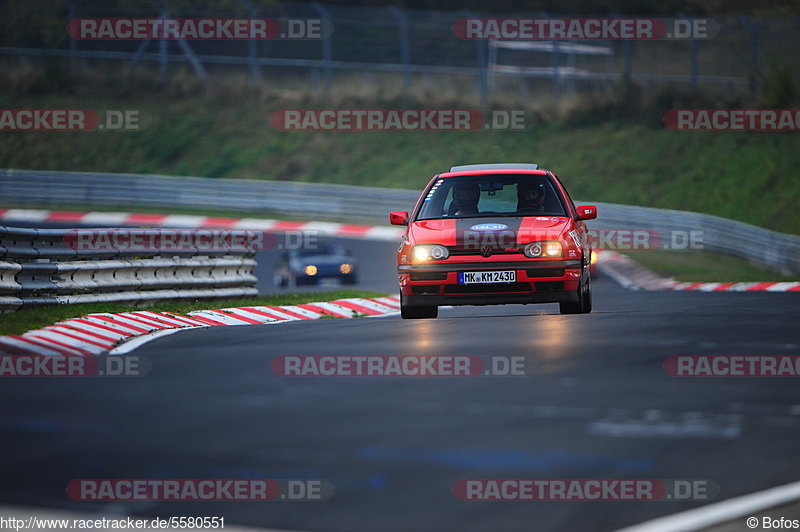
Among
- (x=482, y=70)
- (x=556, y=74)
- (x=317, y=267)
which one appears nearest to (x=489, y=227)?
(x=317, y=267)

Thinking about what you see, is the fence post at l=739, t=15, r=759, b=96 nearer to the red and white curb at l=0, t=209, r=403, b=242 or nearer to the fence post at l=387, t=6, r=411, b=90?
the fence post at l=387, t=6, r=411, b=90

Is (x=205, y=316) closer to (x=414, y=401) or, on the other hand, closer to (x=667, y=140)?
(x=414, y=401)

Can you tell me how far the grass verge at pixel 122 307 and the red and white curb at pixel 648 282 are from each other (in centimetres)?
676

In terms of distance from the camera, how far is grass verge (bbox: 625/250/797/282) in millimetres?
29578

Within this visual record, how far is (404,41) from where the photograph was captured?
44.7 metres

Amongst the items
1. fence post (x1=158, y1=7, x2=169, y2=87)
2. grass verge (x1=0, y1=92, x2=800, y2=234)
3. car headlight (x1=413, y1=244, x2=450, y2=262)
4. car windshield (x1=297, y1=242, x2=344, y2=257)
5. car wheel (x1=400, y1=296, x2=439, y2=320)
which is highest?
fence post (x1=158, y1=7, x2=169, y2=87)

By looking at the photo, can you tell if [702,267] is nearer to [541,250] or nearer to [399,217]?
[399,217]

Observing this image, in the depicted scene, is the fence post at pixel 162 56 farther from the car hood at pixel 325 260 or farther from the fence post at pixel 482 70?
the car hood at pixel 325 260

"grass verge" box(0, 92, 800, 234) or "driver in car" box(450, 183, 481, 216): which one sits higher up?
"grass verge" box(0, 92, 800, 234)

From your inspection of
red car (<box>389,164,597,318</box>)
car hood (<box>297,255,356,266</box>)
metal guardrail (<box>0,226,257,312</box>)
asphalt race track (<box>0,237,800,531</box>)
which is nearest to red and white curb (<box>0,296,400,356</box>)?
asphalt race track (<box>0,237,800,531</box>)

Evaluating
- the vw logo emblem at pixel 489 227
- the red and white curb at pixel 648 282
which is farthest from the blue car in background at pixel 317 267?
the vw logo emblem at pixel 489 227

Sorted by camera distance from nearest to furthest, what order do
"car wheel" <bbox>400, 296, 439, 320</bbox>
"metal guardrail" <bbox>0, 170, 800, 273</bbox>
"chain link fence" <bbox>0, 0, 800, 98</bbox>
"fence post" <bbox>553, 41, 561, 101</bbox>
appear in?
1. "car wheel" <bbox>400, 296, 439, 320</bbox>
2. "metal guardrail" <bbox>0, 170, 800, 273</bbox>
3. "chain link fence" <bbox>0, 0, 800, 98</bbox>
4. "fence post" <bbox>553, 41, 561, 101</bbox>

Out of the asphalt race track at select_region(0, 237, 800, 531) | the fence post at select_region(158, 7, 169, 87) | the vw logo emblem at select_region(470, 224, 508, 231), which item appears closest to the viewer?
the asphalt race track at select_region(0, 237, 800, 531)

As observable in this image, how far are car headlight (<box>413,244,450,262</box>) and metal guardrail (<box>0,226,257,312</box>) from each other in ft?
12.5
